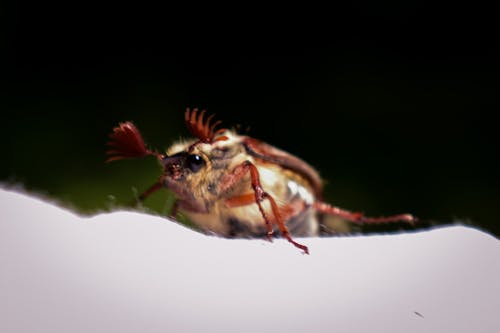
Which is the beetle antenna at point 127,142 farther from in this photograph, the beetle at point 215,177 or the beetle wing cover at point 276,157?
the beetle wing cover at point 276,157

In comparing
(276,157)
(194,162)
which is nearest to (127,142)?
(194,162)

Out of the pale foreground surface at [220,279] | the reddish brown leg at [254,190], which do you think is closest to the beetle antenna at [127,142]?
the reddish brown leg at [254,190]

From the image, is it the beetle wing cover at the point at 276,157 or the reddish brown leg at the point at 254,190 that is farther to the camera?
the beetle wing cover at the point at 276,157

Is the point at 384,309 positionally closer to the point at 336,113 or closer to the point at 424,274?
the point at 424,274

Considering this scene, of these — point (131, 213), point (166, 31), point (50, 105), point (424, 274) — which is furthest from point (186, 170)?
point (166, 31)

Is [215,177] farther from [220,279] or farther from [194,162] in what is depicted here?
[220,279]

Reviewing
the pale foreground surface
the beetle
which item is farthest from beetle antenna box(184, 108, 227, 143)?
the pale foreground surface
